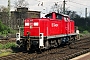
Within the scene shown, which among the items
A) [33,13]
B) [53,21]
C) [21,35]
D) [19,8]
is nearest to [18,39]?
[21,35]

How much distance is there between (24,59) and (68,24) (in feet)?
33.4

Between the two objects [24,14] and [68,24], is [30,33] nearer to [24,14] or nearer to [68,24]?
[68,24]

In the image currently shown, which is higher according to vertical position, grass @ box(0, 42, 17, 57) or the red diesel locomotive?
the red diesel locomotive

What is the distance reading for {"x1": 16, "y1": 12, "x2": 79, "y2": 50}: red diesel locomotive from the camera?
57.9 ft

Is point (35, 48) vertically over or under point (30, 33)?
under

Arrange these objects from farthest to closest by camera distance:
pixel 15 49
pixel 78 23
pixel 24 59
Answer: pixel 78 23, pixel 15 49, pixel 24 59

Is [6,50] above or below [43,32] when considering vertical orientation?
below

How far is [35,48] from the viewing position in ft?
59.7

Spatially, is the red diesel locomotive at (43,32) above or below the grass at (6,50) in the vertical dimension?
above

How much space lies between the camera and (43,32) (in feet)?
61.1

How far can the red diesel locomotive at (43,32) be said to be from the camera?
695 inches

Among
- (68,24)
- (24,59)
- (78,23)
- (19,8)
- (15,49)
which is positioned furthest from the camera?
(78,23)

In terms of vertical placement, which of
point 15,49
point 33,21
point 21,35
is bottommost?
point 15,49

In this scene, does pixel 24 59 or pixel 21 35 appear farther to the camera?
pixel 21 35
